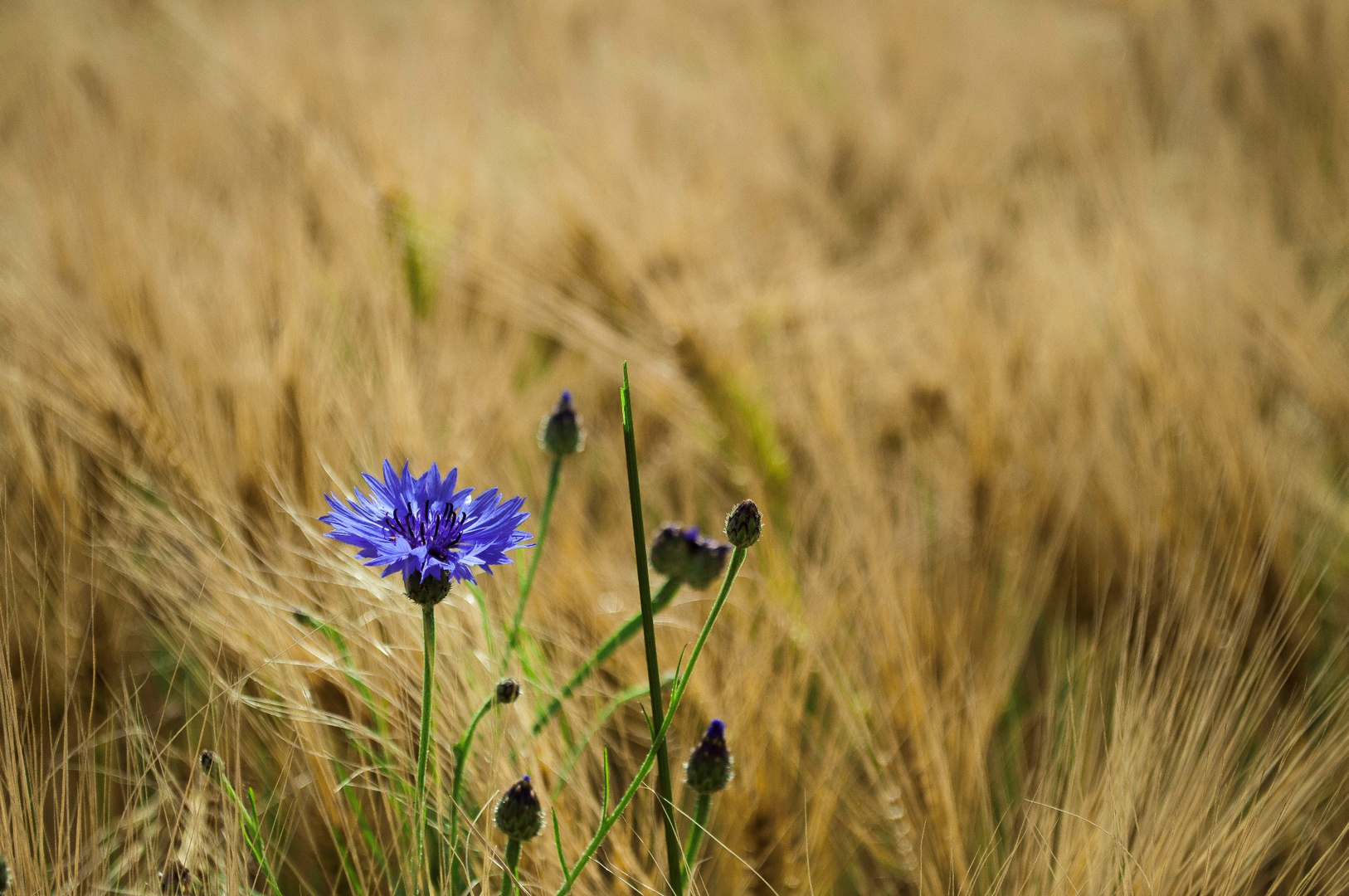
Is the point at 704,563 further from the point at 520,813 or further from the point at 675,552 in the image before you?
the point at 520,813

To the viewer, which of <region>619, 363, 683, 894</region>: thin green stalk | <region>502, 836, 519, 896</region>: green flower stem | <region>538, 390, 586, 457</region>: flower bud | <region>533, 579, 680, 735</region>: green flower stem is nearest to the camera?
<region>619, 363, 683, 894</region>: thin green stalk

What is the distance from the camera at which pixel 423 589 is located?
49 cm

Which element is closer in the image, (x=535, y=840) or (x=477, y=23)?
(x=535, y=840)

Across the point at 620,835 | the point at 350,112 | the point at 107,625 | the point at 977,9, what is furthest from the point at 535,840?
the point at 977,9

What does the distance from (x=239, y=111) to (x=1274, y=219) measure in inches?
89.4

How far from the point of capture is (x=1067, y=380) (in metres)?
1.33

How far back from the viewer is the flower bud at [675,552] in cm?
69

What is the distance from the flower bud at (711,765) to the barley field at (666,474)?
0.05 meters

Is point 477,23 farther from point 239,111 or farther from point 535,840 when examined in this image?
point 535,840

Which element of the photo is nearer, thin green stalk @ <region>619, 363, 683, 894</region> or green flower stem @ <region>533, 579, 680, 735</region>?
thin green stalk @ <region>619, 363, 683, 894</region>

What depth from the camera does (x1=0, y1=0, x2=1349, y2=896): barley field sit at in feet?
2.16

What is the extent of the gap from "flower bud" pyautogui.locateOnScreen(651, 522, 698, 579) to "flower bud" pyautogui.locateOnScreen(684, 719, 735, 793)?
16cm

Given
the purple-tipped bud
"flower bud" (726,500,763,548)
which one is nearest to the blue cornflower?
the purple-tipped bud

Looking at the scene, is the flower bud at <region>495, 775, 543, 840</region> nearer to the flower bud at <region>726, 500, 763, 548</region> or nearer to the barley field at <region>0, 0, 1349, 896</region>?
the barley field at <region>0, 0, 1349, 896</region>
